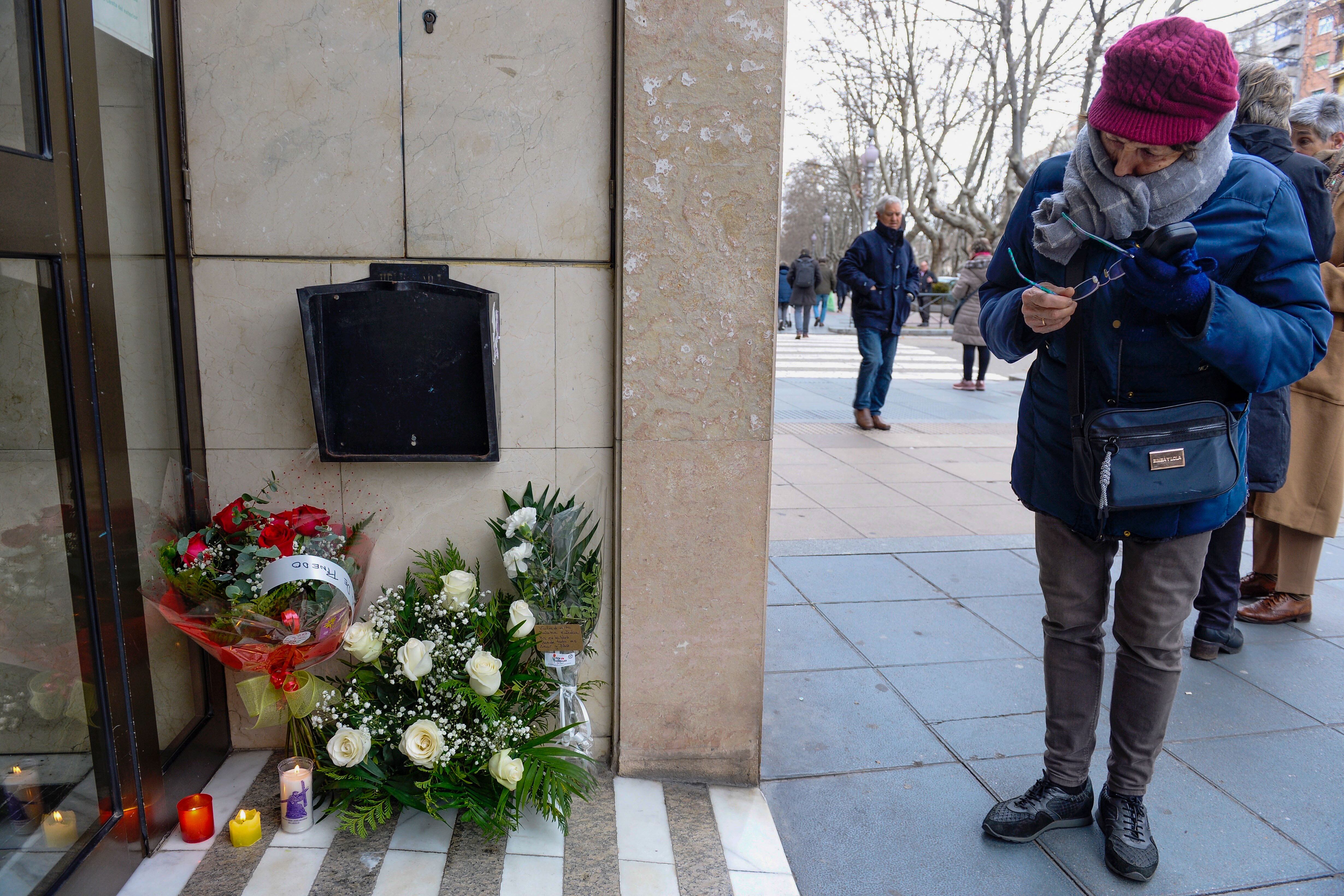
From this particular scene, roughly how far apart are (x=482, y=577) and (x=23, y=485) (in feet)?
3.85

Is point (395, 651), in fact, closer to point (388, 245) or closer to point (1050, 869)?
point (388, 245)

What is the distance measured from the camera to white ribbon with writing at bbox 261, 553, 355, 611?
2.35 metres

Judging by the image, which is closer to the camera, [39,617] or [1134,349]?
[39,617]

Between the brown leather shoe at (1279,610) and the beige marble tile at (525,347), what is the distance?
3313 mm

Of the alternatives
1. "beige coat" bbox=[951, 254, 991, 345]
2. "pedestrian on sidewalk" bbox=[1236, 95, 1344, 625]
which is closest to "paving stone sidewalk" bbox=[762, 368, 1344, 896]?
"pedestrian on sidewalk" bbox=[1236, 95, 1344, 625]

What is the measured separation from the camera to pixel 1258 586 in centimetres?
438

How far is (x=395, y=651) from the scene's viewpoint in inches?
102

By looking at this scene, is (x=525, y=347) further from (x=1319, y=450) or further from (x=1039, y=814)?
(x=1319, y=450)

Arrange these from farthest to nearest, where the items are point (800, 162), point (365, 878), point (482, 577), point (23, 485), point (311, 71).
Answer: point (800, 162) → point (482, 577) → point (311, 71) → point (365, 878) → point (23, 485)

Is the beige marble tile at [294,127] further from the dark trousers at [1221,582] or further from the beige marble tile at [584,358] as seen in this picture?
the dark trousers at [1221,582]

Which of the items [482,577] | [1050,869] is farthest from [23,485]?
[1050,869]

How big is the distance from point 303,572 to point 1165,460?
2123 millimetres

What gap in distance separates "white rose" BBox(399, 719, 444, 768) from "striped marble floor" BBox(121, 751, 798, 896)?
0.25 m

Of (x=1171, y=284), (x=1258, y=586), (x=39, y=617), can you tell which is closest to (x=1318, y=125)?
(x=1258, y=586)
